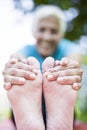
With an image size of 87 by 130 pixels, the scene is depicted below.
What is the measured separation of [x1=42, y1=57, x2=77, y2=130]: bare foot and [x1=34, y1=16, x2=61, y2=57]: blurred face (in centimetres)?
34

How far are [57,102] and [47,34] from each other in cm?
47

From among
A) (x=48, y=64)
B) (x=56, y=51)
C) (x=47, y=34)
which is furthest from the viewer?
(x=47, y=34)

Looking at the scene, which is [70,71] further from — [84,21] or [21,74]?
[84,21]

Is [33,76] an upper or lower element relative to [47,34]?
lower

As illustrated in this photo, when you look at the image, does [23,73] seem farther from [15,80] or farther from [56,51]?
[56,51]

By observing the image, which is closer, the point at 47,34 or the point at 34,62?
the point at 34,62

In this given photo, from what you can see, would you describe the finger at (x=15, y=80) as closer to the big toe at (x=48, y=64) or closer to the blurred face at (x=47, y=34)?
the big toe at (x=48, y=64)

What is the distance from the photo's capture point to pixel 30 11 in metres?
1.58

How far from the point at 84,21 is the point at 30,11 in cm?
26

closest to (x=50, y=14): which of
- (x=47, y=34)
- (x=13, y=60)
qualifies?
(x=47, y=34)

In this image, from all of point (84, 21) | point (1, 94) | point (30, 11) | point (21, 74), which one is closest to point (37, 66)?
point (21, 74)

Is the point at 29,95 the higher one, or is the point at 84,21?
the point at 84,21

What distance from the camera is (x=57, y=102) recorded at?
0.93 m

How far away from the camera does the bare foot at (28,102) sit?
91 centimetres
